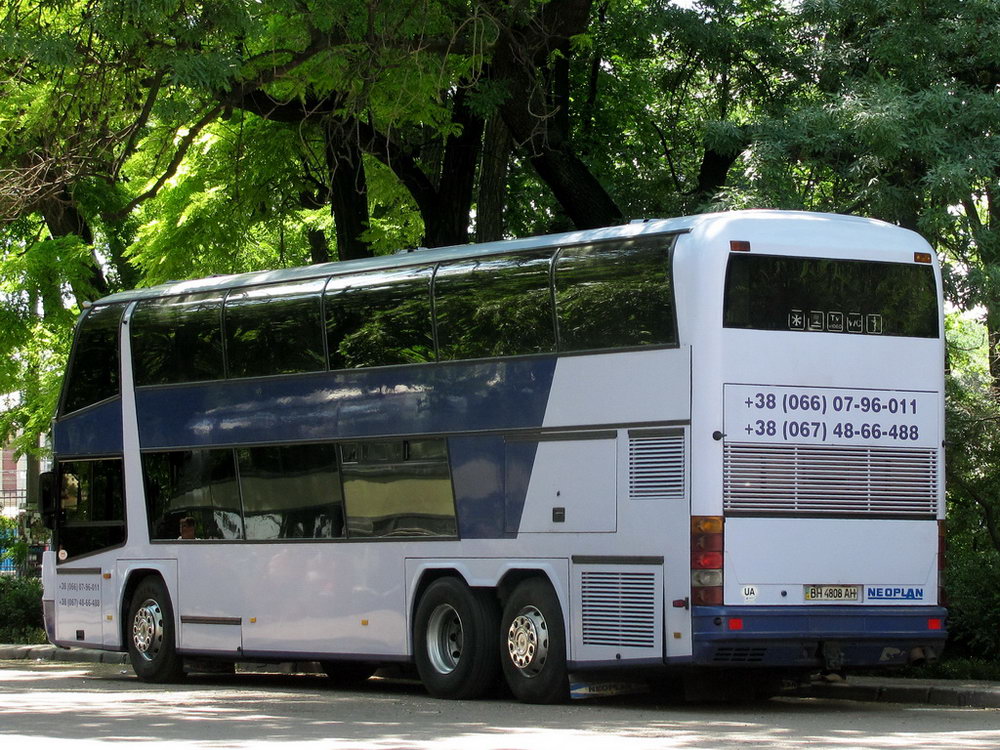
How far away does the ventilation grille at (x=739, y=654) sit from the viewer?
13398 mm

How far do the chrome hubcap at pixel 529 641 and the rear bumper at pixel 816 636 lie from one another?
1848mm

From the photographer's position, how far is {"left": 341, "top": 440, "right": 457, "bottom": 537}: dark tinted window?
15.8 metres

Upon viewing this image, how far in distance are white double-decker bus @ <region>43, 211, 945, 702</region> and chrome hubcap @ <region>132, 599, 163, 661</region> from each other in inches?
20.2

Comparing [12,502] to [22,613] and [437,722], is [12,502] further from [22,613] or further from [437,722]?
[437,722]

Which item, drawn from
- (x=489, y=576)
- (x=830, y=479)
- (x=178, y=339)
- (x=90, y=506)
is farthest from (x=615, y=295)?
(x=90, y=506)

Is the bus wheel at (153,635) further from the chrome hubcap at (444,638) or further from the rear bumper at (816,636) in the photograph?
the rear bumper at (816,636)

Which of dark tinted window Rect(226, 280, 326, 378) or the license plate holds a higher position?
dark tinted window Rect(226, 280, 326, 378)

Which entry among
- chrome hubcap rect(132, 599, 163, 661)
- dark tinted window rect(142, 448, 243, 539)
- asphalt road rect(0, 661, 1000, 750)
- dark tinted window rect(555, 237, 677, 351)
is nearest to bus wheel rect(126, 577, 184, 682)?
chrome hubcap rect(132, 599, 163, 661)

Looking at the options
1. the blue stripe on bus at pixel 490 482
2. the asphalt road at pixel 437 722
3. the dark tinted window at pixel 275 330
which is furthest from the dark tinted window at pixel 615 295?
the dark tinted window at pixel 275 330

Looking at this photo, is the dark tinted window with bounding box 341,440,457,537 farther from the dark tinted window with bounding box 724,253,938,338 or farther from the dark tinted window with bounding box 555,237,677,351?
the dark tinted window with bounding box 724,253,938,338

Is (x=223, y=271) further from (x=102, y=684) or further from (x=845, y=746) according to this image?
(x=845, y=746)

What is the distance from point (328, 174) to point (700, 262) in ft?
36.2

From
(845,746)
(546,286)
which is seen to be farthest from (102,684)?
(845,746)

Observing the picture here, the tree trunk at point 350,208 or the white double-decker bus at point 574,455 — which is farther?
the tree trunk at point 350,208
